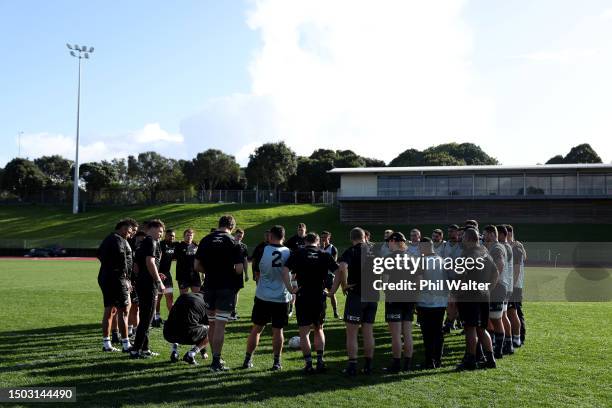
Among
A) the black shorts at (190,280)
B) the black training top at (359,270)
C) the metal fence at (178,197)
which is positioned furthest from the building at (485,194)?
the black training top at (359,270)

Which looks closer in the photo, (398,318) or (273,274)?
(273,274)

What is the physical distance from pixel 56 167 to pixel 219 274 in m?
103

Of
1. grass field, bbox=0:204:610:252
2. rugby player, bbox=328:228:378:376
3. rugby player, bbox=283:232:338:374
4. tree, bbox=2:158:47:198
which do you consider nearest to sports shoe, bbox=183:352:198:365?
rugby player, bbox=283:232:338:374

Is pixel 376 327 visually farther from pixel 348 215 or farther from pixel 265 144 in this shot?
pixel 265 144

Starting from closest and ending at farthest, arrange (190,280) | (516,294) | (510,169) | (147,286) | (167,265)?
(147,286), (516,294), (167,265), (190,280), (510,169)

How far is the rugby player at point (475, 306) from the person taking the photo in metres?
8.24

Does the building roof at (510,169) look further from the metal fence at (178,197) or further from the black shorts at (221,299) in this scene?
the black shorts at (221,299)

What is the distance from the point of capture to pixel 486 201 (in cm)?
5009

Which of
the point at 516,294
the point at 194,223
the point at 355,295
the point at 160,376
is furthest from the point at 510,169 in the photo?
the point at 160,376

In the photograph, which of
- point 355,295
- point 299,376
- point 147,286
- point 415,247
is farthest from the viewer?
point 415,247

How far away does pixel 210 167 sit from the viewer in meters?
76.8

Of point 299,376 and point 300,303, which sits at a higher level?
point 300,303

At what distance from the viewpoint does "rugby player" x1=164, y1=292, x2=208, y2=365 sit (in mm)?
8219

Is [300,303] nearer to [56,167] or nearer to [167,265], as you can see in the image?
[167,265]
